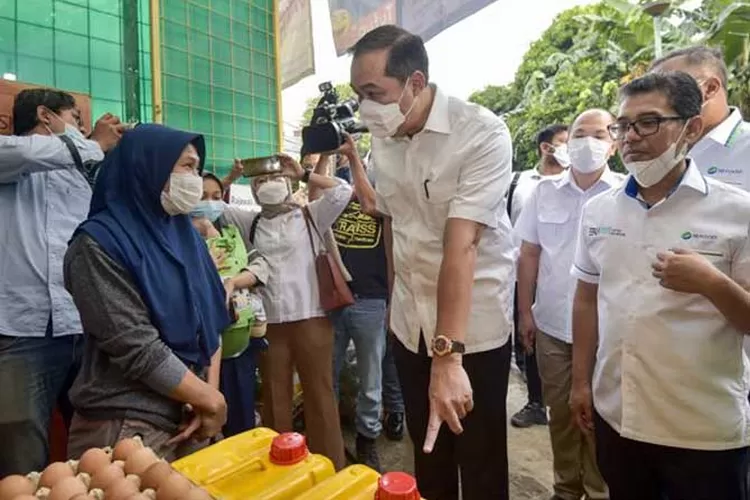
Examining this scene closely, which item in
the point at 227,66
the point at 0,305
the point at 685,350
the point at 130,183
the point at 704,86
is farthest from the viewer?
the point at 227,66

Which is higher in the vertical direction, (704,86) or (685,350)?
(704,86)

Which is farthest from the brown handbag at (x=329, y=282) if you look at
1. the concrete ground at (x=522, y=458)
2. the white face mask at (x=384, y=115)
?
the white face mask at (x=384, y=115)

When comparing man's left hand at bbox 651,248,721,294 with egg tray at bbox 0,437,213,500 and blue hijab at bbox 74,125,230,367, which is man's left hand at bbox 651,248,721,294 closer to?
egg tray at bbox 0,437,213,500

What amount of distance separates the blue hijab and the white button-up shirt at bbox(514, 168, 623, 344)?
56.3 inches

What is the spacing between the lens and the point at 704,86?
1.50 meters

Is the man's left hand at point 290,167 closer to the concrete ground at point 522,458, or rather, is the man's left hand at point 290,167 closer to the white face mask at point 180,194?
the white face mask at point 180,194

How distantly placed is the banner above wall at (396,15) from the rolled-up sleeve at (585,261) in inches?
106

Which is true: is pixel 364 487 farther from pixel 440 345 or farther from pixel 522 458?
pixel 522 458

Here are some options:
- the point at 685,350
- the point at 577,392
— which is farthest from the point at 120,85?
the point at 685,350

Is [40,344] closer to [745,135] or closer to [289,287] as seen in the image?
[289,287]

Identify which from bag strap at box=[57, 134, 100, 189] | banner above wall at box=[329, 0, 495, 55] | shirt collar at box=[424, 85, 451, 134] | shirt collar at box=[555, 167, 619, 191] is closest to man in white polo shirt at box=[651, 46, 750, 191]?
shirt collar at box=[555, 167, 619, 191]

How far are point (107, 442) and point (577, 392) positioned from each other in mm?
1298

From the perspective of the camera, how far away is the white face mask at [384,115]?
1382 mm

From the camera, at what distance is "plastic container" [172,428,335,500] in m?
0.87
